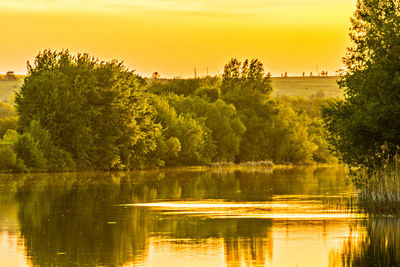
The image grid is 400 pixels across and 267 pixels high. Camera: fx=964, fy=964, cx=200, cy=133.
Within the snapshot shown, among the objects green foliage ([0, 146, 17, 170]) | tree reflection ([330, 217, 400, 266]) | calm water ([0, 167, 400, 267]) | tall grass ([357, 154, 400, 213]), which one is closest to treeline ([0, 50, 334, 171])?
green foliage ([0, 146, 17, 170])

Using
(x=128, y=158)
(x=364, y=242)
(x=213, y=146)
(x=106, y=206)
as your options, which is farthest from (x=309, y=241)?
(x=213, y=146)

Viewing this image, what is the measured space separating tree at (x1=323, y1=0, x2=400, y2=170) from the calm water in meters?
2.81

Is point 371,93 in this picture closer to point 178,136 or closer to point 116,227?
point 116,227

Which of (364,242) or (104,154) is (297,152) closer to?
(104,154)

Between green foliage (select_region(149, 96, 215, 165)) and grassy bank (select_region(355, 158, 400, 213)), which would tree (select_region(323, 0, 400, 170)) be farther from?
green foliage (select_region(149, 96, 215, 165))

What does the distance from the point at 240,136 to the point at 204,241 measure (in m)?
A: 88.0

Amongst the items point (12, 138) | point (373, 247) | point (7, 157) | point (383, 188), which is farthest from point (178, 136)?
point (373, 247)

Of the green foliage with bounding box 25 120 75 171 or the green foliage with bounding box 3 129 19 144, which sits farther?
the green foliage with bounding box 25 120 75 171

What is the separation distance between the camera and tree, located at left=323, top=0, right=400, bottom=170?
3538cm

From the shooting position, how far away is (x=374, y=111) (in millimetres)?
35219

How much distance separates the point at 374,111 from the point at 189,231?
32.1ft

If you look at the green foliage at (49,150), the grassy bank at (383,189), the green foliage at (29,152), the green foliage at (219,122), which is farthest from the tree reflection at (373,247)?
the green foliage at (219,122)

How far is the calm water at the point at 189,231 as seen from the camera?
23.2 metres

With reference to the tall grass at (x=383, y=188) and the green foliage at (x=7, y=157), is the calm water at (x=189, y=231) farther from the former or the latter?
the green foliage at (x=7, y=157)
